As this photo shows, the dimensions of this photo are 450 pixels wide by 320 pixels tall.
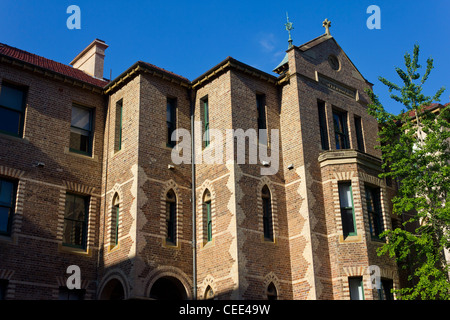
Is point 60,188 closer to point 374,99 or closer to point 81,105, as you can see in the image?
point 81,105

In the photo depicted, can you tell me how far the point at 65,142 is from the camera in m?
22.4

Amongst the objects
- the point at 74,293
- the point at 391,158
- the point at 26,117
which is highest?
the point at 26,117

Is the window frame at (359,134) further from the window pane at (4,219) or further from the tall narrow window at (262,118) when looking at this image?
the window pane at (4,219)

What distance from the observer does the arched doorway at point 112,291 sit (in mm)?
20766

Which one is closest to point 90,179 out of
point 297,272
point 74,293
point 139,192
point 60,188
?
point 60,188

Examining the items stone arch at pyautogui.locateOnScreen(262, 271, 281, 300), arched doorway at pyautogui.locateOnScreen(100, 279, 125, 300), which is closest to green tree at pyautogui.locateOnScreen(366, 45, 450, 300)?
stone arch at pyautogui.locateOnScreen(262, 271, 281, 300)

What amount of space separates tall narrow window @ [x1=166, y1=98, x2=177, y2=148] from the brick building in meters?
0.05

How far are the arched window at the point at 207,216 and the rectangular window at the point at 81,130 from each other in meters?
5.26

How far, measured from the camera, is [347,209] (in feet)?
71.3

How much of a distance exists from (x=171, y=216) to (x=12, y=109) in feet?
23.5

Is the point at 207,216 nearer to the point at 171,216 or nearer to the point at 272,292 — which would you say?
the point at 171,216

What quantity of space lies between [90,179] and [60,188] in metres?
1.42

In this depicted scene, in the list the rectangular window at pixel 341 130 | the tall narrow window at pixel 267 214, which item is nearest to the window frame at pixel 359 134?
the rectangular window at pixel 341 130

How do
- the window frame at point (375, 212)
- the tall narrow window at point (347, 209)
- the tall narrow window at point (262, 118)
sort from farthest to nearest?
the tall narrow window at point (262, 118) < the window frame at point (375, 212) < the tall narrow window at point (347, 209)
